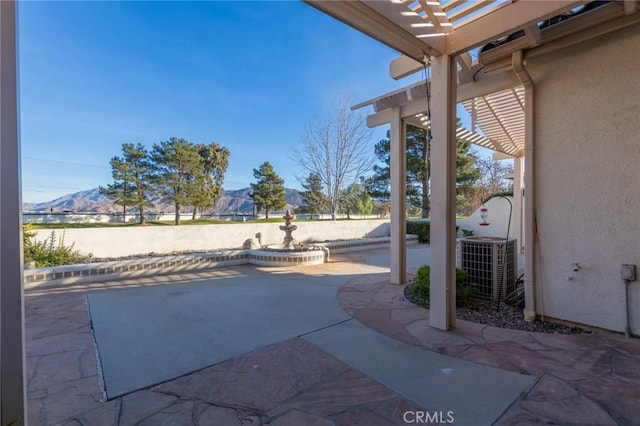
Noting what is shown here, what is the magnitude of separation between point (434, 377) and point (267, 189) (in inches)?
808

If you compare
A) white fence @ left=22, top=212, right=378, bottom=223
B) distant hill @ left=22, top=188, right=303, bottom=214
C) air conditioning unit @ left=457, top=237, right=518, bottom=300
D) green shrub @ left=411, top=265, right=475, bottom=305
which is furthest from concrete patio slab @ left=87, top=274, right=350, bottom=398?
distant hill @ left=22, top=188, right=303, bottom=214

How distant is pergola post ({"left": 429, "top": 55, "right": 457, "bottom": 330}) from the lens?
305cm

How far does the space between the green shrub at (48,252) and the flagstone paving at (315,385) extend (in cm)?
371

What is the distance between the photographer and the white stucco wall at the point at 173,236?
22.7 ft

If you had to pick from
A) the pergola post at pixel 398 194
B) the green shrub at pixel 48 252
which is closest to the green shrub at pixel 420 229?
the pergola post at pixel 398 194

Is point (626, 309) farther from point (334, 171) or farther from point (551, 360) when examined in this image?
point (334, 171)

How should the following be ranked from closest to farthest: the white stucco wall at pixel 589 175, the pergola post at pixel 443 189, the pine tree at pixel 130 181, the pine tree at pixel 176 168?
the white stucco wall at pixel 589 175
the pergola post at pixel 443 189
the pine tree at pixel 130 181
the pine tree at pixel 176 168

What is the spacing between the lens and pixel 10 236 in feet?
3.79

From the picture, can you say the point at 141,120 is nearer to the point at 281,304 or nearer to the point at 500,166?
the point at 281,304

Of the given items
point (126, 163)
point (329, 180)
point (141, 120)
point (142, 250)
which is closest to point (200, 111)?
point (141, 120)

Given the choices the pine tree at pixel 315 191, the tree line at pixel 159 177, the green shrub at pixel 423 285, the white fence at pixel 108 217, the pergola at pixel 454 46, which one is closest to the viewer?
the pergola at pixel 454 46

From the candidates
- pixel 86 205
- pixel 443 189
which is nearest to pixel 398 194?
pixel 443 189

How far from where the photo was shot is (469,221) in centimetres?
1230

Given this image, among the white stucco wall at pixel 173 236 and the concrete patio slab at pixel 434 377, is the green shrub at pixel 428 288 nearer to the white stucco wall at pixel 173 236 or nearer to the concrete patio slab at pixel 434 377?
the concrete patio slab at pixel 434 377
